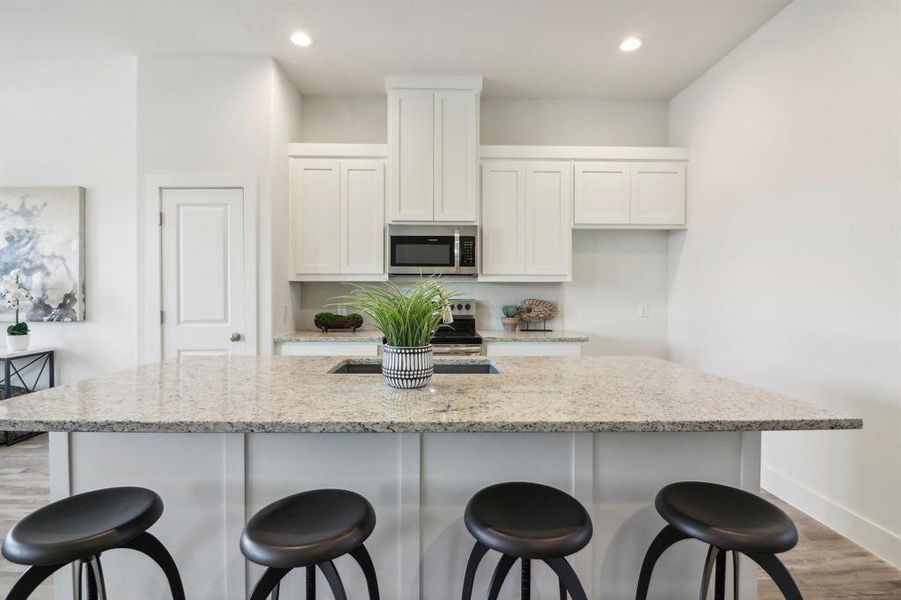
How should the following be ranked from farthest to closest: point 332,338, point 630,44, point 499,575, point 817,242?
point 332,338 → point 630,44 → point 817,242 → point 499,575

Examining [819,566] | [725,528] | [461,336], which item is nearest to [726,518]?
[725,528]

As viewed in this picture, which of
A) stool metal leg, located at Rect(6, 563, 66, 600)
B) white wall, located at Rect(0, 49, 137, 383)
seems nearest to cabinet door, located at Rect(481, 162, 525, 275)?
stool metal leg, located at Rect(6, 563, 66, 600)

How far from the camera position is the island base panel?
1383mm

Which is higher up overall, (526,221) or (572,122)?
(572,122)

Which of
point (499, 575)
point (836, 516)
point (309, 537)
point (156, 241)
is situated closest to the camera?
point (309, 537)

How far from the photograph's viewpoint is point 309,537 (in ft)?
3.33

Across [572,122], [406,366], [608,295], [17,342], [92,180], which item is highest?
[572,122]

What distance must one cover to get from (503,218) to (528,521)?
2.65 m

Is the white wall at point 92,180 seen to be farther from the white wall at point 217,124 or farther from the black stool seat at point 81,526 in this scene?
the black stool seat at point 81,526

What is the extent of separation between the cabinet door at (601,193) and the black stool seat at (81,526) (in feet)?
10.6

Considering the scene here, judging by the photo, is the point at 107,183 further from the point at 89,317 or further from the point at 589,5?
the point at 589,5

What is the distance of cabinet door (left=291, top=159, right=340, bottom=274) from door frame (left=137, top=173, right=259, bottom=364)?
1.28 ft

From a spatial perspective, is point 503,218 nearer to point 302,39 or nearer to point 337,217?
point 337,217

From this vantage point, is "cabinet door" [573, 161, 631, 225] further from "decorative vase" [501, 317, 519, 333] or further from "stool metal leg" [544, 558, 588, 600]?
"stool metal leg" [544, 558, 588, 600]
